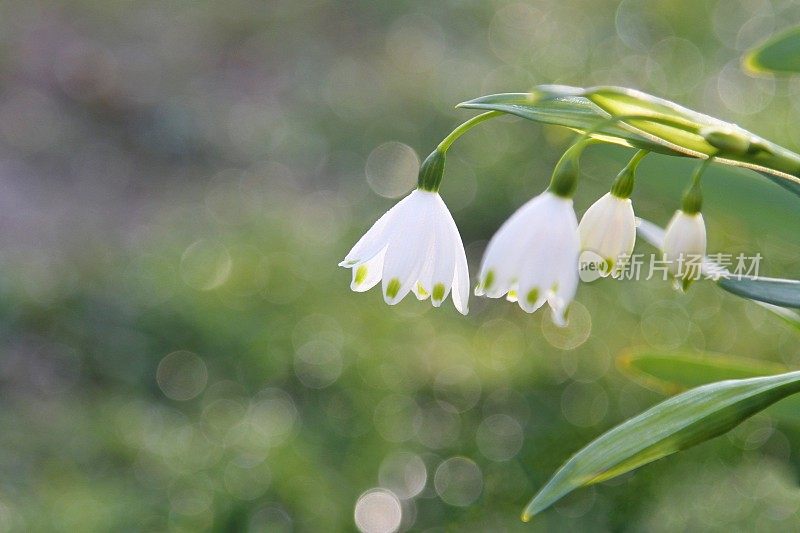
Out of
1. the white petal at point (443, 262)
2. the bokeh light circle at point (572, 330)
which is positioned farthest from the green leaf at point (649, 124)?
the bokeh light circle at point (572, 330)

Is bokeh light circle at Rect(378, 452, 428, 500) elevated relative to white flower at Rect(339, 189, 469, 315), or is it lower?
lower

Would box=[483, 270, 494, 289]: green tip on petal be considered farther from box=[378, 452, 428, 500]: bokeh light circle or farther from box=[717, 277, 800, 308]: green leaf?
box=[378, 452, 428, 500]: bokeh light circle

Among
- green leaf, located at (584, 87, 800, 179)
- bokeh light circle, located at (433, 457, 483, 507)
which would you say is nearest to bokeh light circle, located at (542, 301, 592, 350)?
bokeh light circle, located at (433, 457, 483, 507)

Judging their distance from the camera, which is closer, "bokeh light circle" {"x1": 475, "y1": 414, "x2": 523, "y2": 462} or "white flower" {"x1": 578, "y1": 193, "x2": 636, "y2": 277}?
"white flower" {"x1": 578, "y1": 193, "x2": 636, "y2": 277}

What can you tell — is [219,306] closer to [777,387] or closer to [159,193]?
[159,193]

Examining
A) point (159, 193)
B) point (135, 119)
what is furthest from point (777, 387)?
point (135, 119)

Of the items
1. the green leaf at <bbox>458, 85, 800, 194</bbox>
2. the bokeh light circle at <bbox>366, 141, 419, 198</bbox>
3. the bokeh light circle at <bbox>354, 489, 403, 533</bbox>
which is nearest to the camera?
the green leaf at <bbox>458, 85, 800, 194</bbox>
